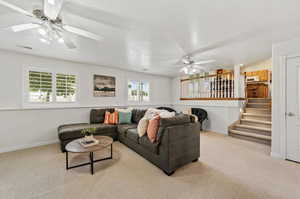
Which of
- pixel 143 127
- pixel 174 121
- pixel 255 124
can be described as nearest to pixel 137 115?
pixel 143 127

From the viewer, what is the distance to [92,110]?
4.19 metres

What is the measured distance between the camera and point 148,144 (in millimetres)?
2502

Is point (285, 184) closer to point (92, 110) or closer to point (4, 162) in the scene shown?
point (92, 110)

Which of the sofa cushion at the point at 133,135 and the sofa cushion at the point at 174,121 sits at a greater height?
the sofa cushion at the point at 174,121

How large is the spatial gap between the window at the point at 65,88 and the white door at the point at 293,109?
5.44m

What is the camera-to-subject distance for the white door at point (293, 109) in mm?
2559

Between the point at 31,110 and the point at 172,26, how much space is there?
403 cm

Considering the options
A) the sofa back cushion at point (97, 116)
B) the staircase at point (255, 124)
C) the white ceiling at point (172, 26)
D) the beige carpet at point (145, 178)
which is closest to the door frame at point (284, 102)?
the beige carpet at point (145, 178)

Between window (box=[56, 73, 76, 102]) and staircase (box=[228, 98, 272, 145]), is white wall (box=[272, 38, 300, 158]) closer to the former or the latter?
staircase (box=[228, 98, 272, 145])

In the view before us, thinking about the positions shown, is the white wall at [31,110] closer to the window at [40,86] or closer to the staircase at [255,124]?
the window at [40,86]

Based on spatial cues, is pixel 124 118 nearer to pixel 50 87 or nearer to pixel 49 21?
pixel 50 87

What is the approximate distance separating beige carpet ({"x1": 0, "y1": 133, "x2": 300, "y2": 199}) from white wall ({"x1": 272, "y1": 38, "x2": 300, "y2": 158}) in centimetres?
32

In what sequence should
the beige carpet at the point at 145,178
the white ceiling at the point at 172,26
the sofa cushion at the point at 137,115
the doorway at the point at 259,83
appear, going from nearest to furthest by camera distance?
the white ceiling at the point at 172,26
the beige carpet at the point at 145,178
the sofa cushion at the point at 137,115
the doorway at the point at 259,83

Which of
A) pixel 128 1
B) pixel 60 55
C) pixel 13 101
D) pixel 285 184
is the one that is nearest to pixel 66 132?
pixel 13 101
